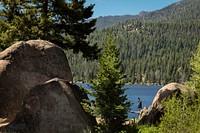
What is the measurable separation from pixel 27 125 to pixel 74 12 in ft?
42.8

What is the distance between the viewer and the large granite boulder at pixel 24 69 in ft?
70.4

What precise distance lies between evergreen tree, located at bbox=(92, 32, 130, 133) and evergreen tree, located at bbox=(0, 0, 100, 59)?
983 centimetres

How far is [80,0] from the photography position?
31.4 meters

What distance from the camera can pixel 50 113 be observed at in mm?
20609

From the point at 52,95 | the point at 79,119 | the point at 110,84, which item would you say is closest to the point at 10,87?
the point at 52,95

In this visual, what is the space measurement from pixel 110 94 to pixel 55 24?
11.8 metres

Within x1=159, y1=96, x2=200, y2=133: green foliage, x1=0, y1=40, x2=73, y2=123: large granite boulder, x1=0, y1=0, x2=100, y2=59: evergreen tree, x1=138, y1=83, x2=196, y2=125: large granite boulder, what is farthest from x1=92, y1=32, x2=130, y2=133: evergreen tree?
x1=0, y1=0, x2=100, y2=59: evergreen tree

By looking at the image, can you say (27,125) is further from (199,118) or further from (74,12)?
(74,12)

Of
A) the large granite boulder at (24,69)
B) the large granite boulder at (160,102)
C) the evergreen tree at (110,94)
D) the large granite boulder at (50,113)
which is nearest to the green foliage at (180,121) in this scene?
the evergreen tree at (110,94)

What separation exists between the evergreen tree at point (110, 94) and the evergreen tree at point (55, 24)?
32.2ft

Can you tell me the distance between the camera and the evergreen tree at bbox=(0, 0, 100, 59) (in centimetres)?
2909

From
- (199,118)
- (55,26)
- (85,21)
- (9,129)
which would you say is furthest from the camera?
(85,21)

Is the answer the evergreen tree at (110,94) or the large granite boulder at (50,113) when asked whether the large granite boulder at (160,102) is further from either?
the large granite boulder at (50,113)

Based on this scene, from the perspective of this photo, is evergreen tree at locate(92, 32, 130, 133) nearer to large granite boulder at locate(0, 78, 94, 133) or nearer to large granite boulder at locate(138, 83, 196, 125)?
Answer: large granite boulder at locate(0, 78, 94, 133)
